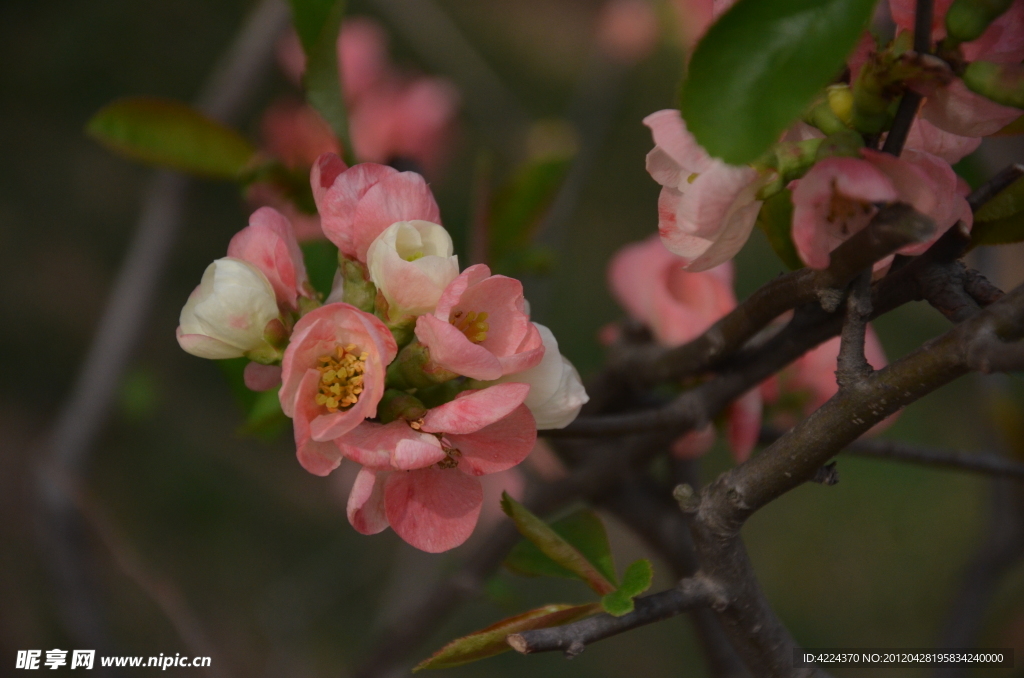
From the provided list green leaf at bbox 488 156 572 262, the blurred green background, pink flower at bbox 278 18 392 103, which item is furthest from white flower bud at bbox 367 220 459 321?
the blurred green background

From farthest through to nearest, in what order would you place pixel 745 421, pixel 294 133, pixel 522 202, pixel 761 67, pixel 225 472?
pixel 225 472 < pixel 294 133 < pixel 522 202 < pixel 745 421 < pixel 761 67

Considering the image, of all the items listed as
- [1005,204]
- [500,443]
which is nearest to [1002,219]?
[1005,204]

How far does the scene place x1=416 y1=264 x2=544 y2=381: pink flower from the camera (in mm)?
250

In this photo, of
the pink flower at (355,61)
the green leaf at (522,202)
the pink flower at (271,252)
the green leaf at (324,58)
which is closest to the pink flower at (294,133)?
the pink flower at (355,61)

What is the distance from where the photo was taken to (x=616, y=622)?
10.9 inches

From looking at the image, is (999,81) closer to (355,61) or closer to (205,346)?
(205,346)

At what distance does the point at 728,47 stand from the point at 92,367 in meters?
0.83

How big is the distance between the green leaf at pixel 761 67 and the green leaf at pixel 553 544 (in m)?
0.15

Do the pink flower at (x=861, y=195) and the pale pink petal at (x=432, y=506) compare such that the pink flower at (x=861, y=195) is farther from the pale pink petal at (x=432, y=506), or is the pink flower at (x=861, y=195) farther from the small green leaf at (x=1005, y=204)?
the pale pink petal at (x=432, y=506)

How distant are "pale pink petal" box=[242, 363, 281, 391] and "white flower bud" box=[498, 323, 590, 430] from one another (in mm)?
110

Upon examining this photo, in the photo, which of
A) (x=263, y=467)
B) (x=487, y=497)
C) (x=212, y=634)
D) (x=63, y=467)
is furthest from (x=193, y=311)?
(x=263, y=467)

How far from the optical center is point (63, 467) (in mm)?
779

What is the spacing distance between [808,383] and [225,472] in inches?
55.8

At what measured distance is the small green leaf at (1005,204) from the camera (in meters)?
0.28
